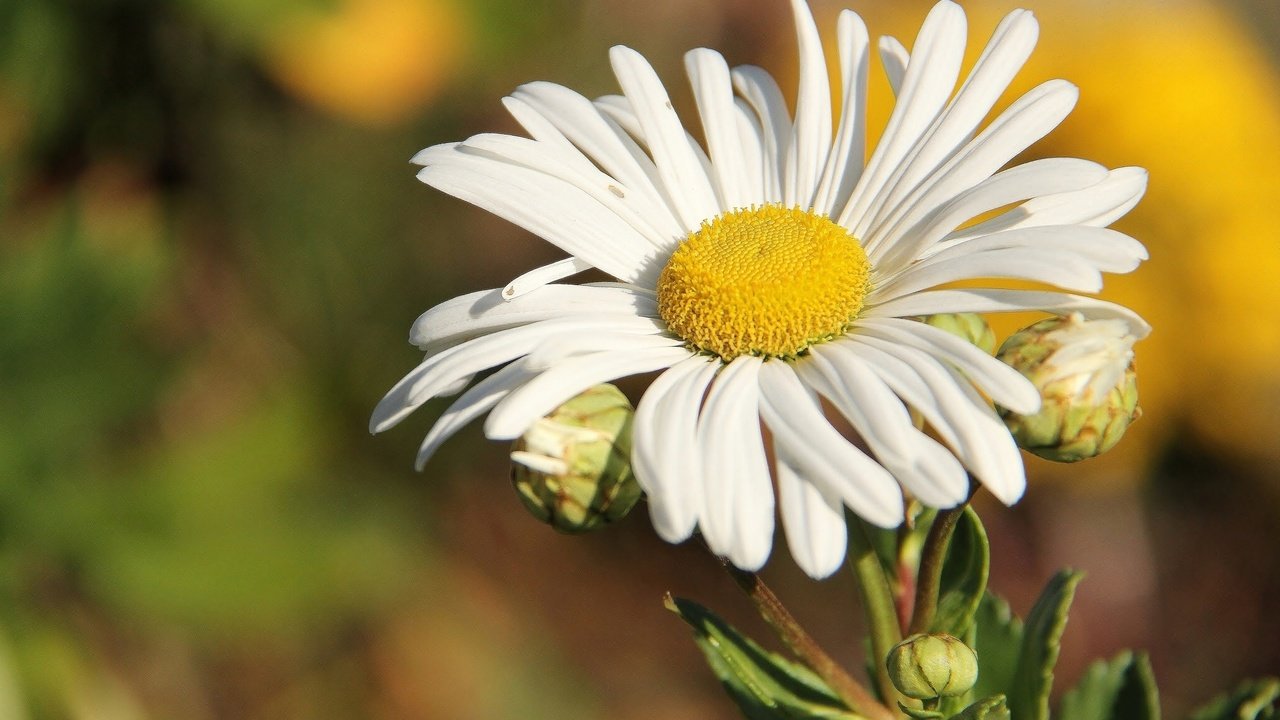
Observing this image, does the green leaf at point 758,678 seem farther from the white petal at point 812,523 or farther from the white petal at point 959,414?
the white petal at point 959,414

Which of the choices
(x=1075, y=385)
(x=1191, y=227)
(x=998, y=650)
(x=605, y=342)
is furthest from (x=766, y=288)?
(x=1191, y=227)

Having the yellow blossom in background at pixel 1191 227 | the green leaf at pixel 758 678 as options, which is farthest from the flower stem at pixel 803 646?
the yellow blossom in background at pixel 1191 227

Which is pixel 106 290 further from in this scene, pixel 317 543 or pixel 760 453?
pixel 760 453

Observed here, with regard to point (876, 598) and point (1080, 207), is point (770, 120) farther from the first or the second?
point (876, 598)

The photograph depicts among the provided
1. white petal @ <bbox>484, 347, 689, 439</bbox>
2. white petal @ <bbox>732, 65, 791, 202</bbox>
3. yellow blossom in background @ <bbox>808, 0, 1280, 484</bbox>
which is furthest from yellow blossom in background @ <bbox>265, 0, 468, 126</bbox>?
white petal @ <bbox>484, 347, 689, 439</bbox>

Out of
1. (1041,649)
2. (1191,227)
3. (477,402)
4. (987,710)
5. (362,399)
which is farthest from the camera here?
(362,399)

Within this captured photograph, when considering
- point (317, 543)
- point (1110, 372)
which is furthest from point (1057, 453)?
point (317, 543)

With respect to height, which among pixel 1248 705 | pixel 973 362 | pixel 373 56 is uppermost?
pixel 373 56
